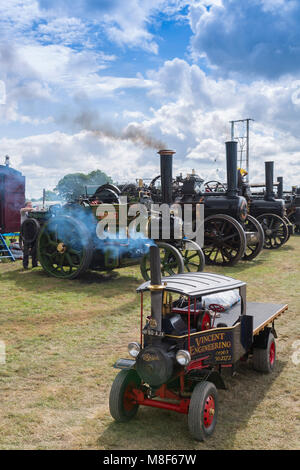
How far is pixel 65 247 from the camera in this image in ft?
28.8

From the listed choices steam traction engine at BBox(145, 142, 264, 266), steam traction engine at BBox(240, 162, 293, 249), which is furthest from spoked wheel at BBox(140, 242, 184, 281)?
steam traction engine at BBox(240, 162, 293, 249)

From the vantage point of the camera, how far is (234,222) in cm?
1064

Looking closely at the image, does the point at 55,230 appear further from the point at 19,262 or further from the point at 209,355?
the point at 209,355

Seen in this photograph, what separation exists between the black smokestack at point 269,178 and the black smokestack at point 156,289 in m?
12.0

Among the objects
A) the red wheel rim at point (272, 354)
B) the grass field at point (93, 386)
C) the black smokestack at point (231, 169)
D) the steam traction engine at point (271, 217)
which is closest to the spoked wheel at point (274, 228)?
Answer: the steam traction engine at point (271, 217)

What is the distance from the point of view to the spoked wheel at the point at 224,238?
10609 millimetres

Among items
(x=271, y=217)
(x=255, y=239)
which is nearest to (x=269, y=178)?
(x=271, y=217)

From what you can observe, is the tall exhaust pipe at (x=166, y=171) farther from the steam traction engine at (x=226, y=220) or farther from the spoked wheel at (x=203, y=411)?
the spoked wheel at (x=203, y=411)

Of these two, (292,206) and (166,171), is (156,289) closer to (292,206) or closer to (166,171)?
(166,171)

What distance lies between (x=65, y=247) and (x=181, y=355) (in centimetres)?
583

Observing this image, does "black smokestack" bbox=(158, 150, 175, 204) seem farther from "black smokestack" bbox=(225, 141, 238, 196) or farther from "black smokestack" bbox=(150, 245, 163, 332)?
"black smokestack" bbox=(150, 245, 163, 332)

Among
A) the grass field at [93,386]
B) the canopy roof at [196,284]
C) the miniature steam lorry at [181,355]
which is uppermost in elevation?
the canopy roof at [196,284]
